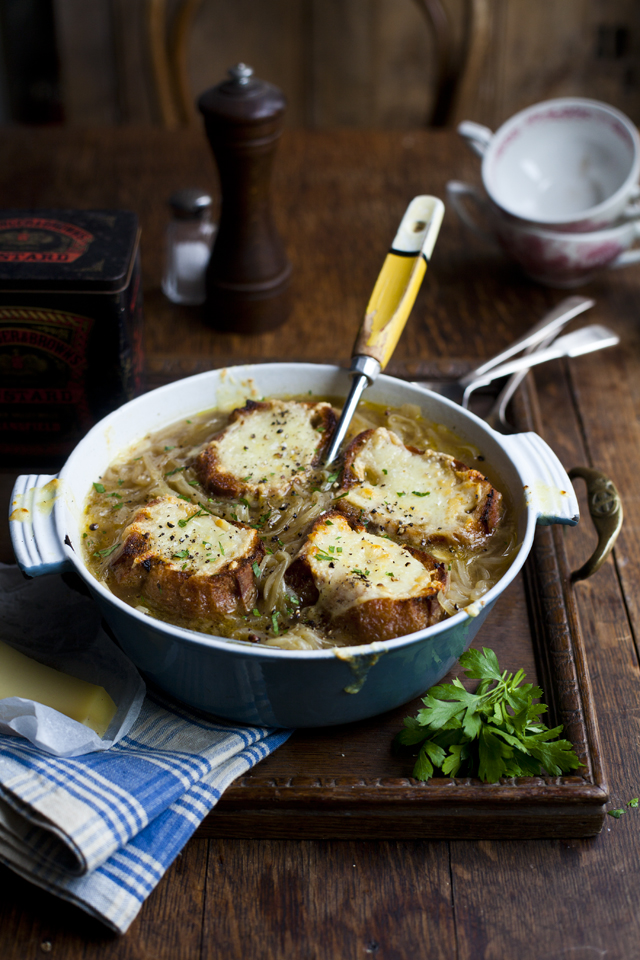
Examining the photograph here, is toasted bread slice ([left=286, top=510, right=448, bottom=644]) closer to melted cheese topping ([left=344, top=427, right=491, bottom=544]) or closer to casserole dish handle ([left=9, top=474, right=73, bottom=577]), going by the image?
melted cheese topping ([left=344, top=427, right=491, bottom=544])

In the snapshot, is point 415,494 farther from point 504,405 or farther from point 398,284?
point 504,405

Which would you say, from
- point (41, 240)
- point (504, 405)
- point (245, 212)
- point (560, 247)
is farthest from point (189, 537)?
point (560, 247)

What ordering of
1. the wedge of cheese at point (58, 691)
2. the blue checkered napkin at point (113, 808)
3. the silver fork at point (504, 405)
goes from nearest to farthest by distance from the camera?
1. the blue checkered napkin at point (113, 808)
2. the wedge of cheese at point (58, 691)
3. the silver fork at point (504, 405)

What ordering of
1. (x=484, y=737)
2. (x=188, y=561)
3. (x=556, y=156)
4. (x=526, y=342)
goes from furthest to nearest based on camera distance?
(x=556, y=156)
(x=526, y=342)
(x=188, y=561)
(x=484, y=737)

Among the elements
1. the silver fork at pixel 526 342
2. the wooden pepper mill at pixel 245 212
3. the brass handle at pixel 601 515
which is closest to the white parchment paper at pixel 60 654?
the brass handle at pixel 601 515

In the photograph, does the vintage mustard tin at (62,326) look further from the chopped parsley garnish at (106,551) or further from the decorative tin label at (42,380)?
the chopped parsley garnish at (106,551)
